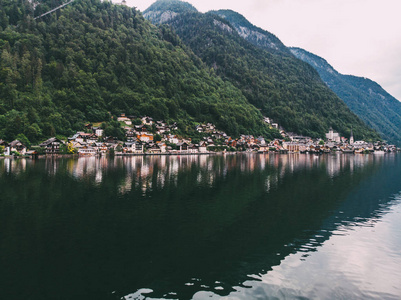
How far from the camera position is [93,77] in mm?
131750

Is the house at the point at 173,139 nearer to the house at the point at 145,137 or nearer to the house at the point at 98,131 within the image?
the house at the point at 145,137

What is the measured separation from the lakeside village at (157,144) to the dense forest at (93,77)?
19.3 ft

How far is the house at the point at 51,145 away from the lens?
8081 centimetres

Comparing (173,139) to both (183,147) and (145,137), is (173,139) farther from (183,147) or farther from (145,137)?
(145,137)

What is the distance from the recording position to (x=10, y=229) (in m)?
16.0

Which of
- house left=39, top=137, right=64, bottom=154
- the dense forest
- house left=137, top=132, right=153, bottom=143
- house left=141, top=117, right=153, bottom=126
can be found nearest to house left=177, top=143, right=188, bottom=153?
house left=137, top=132, right=153, bottom=143

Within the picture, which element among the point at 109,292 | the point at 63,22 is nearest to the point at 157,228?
the point at 109,292

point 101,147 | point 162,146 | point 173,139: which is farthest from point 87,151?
point 173,139

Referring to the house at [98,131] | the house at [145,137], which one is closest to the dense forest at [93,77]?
the house at [98,131]

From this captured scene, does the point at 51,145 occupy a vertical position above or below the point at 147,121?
below

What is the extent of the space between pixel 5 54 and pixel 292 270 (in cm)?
13081

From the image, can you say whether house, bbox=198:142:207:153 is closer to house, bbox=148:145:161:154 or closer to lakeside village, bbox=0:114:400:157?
lakeside village, bbox=0:114:400:157

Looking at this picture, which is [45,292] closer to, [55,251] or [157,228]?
[55,251]

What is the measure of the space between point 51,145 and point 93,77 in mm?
59699
